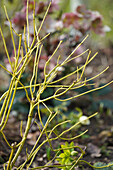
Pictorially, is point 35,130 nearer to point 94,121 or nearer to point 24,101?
→ point 24,101

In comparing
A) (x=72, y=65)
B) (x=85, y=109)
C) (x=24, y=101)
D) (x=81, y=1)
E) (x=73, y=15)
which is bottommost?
(x=85, y=109)

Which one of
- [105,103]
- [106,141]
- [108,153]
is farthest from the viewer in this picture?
[105,103]

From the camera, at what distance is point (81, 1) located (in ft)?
7.30

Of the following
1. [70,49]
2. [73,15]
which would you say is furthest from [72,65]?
[73,15]

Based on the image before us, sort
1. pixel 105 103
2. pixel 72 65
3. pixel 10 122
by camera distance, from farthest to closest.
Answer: pixel 105 103
pixel 10 122
pixel 72 65

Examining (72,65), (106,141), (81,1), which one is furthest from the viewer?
(81,1)

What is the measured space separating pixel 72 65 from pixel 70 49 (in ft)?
0.39

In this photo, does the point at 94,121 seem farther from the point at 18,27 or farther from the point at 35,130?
the point at 18,27

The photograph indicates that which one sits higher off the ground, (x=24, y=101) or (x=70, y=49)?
(x=70, y=49)

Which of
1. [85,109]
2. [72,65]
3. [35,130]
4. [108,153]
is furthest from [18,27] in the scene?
[108,153]

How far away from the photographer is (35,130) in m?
1.47

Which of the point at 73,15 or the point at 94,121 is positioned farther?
the point at 94,121

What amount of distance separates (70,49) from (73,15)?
0.78 ft

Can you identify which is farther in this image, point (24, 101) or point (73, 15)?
point (24, 101)
